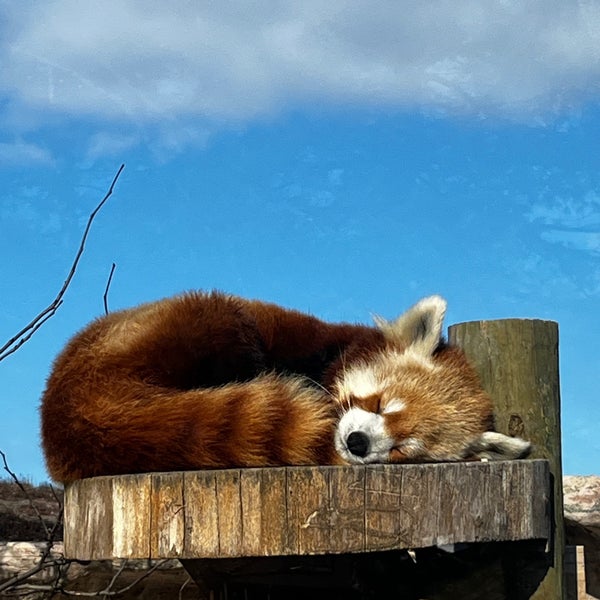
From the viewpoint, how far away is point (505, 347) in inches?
135

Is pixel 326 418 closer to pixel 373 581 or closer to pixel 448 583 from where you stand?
pixel 448 583

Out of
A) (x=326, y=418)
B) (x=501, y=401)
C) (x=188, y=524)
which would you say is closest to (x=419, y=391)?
(x=501, y=401)

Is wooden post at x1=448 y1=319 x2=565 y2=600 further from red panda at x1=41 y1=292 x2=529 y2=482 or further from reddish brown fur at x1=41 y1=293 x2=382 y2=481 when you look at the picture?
reddish brown fur at x1=41 y1=293 x2=382 y2=481

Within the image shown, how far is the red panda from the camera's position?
2721mm

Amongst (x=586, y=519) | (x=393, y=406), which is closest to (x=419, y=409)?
(x=393, y=406)

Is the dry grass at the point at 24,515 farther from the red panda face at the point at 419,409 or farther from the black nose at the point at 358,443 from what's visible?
the black nose at the point at 358,443

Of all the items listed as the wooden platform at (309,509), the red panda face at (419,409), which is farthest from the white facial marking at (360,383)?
the wooden platform at (309,509)

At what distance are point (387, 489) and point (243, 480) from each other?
0.41 m

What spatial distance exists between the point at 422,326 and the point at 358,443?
781 millimetres

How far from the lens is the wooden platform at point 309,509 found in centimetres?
249

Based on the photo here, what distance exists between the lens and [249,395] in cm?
277

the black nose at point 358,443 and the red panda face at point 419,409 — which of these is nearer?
the black nose at point 358,443

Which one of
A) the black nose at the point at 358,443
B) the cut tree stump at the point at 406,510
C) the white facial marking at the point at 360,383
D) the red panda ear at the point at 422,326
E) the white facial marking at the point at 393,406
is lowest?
the cut tree stump at the point at 406,510

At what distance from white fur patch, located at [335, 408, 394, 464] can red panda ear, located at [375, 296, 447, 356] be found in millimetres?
512
